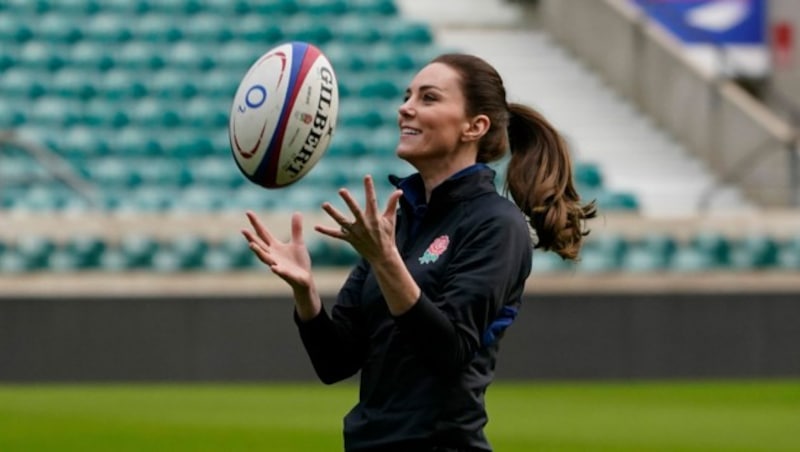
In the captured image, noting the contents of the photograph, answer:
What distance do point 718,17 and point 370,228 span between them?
61.5ft

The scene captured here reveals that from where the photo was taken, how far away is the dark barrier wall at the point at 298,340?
14953mm

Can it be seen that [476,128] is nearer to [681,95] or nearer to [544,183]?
[544,183]

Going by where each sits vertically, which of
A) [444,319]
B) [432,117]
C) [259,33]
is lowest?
[259,33]

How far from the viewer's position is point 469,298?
445cm

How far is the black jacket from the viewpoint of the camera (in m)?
4.45

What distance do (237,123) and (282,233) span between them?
33.7ft

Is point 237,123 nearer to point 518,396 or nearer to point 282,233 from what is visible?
point 518,396

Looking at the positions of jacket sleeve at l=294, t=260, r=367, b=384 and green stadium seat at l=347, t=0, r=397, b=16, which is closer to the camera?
jacket sleeve at l=294, t=260, r=367, b=384

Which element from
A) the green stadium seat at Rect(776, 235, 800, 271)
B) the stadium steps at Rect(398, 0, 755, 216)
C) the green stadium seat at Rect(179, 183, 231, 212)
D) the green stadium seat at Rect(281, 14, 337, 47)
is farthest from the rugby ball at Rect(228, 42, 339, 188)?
the green stadium seat at Rect(281, 14, 337, 47)

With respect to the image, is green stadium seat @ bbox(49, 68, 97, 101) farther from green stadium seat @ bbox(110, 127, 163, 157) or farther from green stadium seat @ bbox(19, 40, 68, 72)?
green stadium seat @ bbox(110, 127, 163, 157)

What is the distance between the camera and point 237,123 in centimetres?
547

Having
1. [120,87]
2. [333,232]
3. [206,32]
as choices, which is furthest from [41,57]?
[333,232]

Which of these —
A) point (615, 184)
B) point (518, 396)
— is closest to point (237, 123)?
point (518, 396)

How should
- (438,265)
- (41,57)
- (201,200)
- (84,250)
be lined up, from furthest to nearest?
(41,57) < (201,200) < (84,250) < (438,265)
